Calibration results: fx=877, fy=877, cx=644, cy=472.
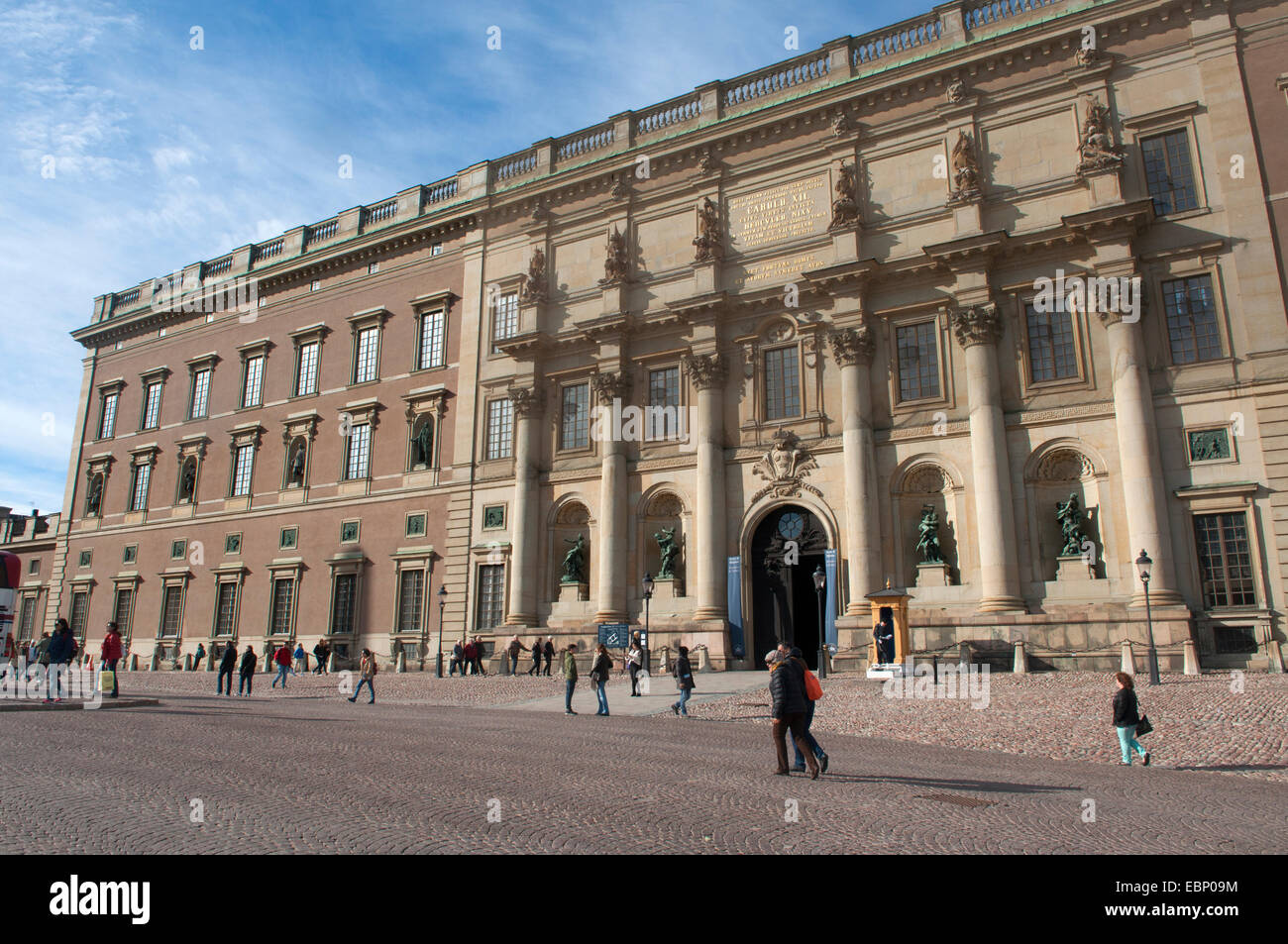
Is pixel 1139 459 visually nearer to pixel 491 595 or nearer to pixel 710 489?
pixel 710 489

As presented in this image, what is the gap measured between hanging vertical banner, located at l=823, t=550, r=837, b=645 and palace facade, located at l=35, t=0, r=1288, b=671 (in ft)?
0.40

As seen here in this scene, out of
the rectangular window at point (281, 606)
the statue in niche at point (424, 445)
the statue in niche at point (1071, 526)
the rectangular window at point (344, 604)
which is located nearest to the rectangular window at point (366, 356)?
the statue in niche at point (424, 445)

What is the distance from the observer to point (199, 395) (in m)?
49.6

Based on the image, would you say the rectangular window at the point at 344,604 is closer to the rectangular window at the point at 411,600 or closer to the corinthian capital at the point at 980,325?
the rectangular window at the point at 411,600

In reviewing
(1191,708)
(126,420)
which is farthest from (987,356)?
(126,420)

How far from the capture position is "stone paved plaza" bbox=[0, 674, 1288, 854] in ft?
22.8

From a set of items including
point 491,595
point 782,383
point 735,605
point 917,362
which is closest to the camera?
point 917,362

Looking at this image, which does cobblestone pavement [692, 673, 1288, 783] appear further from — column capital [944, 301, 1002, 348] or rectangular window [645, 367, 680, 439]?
rectangular window [645, 367, 680, 439]

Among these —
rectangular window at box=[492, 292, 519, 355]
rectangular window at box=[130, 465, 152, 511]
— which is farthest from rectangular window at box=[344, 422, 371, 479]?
rectangular window at box=[130, 465, 152, 511]

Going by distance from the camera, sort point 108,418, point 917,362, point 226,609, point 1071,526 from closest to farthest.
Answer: point 1071,526 → point 917,362 → point 226,609 → point 108,418

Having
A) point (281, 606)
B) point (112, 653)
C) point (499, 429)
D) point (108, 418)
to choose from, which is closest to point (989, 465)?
point (499, 429)

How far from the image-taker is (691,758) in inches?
482

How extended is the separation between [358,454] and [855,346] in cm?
2425

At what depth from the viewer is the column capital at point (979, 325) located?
29.0 m
